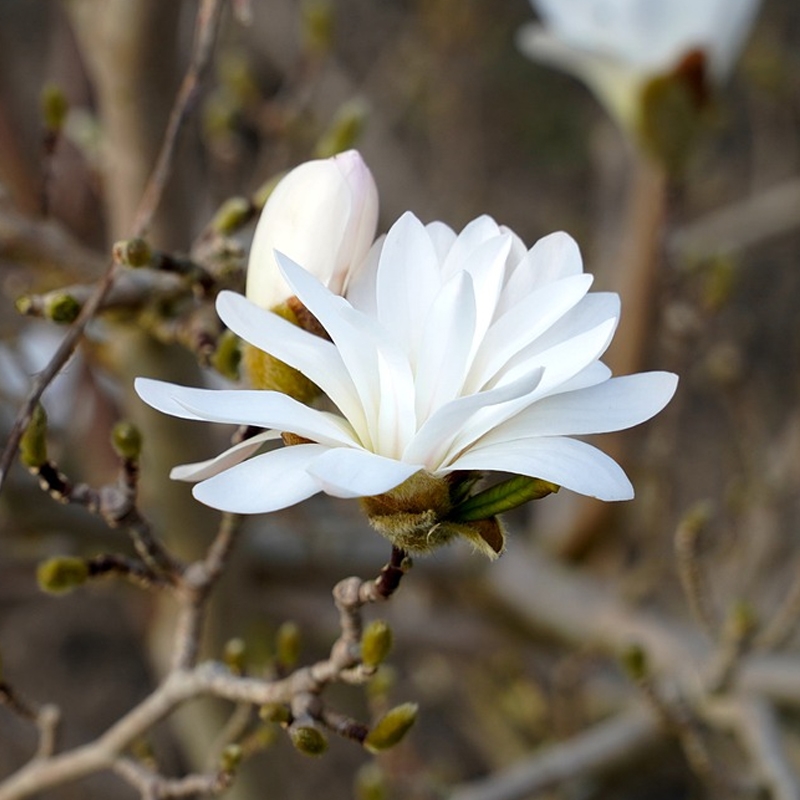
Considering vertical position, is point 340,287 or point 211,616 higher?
point 340,287

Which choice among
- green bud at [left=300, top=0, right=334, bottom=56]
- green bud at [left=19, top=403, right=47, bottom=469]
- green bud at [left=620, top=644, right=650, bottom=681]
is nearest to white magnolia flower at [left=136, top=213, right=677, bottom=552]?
green bud at [left=19, top=403, right=47, bottom=469]

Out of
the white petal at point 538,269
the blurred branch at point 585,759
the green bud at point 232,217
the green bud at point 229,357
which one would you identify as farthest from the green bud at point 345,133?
the blurred branch at point 585,759

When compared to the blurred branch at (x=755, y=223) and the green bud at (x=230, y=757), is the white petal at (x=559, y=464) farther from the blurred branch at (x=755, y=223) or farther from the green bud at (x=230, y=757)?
the blurred branch at (x=755, y=223)

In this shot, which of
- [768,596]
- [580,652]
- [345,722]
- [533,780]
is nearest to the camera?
[345,722]

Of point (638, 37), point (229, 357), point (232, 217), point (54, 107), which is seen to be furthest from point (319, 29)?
point (229, 357)

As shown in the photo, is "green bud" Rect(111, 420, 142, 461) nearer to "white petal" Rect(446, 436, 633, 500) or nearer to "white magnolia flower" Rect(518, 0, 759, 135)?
"white petal" Rect(446, 436, 633, 500)

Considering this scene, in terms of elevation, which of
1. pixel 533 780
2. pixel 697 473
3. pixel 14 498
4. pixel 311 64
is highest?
pixel 311 64

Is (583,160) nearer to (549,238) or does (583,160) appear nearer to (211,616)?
(211,616)

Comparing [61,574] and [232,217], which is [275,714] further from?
[232,217]

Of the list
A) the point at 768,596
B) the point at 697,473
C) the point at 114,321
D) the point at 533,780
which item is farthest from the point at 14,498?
the point at 697,473
